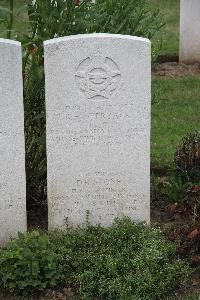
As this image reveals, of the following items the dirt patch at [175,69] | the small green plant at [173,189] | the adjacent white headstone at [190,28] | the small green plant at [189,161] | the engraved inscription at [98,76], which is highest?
the adjacent white headstone at [190,28]

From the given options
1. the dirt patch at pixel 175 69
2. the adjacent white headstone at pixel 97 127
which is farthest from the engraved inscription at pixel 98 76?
the dirt patch at pixel 175 69

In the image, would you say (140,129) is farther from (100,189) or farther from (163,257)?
(163,257)

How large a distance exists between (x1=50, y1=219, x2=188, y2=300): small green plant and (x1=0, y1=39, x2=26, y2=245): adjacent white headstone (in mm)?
350

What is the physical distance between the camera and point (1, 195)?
5.46m

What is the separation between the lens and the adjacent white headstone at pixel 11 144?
17.1ft

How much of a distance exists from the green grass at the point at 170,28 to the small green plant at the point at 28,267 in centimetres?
495

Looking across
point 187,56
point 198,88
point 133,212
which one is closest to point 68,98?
point 133,212

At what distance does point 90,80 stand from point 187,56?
19.5ft

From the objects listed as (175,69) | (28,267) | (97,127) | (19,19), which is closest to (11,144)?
(97,127)

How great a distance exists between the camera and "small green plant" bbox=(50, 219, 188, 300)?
4.96 m

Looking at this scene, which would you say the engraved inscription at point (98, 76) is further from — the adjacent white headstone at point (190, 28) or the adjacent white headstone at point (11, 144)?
the adjacent white headstone at point (190, 28)

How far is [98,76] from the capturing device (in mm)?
5285

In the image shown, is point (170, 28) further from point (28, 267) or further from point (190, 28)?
point (28, 267)

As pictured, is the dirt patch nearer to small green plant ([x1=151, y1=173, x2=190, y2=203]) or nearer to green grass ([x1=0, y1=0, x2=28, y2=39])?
green grass ([x1=0, y1=0, x2=28, y2=39])
